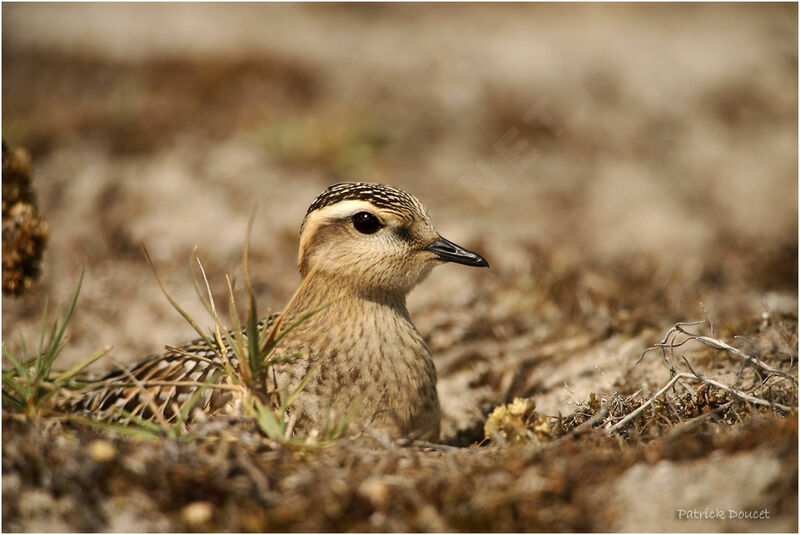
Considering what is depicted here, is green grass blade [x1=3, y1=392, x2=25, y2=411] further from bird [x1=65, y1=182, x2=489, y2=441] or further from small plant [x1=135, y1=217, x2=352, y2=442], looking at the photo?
bird [x1=65, y1=182, x2=489, y2=441]

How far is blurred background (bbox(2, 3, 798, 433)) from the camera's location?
6.75 metres

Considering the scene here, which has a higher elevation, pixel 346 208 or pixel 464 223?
pixel 464 223

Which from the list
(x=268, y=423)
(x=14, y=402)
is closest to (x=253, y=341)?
(x=268, y=423)

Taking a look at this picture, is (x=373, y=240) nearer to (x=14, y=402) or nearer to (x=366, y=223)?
(x=366, y=223)

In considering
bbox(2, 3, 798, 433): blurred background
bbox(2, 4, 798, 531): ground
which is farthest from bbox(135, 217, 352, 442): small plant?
bbox(2, 3, 798, 433): blurred background

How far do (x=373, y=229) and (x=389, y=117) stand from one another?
22.3 ft

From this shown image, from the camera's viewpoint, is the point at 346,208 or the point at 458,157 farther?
the point at 458,157

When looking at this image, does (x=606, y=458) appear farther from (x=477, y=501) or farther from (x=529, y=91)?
(x=529, y=91)

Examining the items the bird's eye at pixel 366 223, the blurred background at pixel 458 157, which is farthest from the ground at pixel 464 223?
the bird's eye at pixel 366 223

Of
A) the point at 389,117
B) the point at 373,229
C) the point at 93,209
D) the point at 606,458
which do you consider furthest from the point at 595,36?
the point at 606,458

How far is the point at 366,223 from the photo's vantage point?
4652 mm

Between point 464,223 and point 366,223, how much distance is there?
429 cm

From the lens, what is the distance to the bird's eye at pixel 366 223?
4.64m

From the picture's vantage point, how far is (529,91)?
12.3 metres
